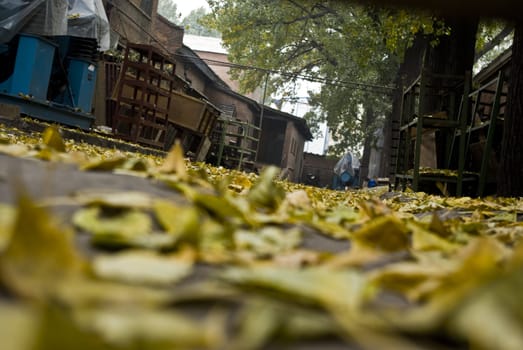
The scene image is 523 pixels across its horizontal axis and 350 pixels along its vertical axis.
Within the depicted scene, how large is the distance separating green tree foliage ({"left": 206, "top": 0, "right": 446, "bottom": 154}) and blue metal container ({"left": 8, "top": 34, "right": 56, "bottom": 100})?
41.7 feet

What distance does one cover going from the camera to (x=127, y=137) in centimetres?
1065

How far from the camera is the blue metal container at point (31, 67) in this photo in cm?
868

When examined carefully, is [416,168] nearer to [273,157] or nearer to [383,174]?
[383,174]

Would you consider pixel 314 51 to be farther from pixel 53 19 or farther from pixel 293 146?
pixel 53 19

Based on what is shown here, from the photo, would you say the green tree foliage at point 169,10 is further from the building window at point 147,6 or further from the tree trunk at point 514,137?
the tree trunk at point 514,137

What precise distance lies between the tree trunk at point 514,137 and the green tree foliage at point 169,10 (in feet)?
327

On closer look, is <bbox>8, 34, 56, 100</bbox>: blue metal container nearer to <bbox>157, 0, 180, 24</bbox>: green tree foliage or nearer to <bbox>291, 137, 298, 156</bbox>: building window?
<bbox>291, 137, 298, 156</bbox>: building window

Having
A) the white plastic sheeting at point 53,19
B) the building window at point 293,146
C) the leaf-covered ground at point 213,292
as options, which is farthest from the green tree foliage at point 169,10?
the leaf-covered ground at point 213,292

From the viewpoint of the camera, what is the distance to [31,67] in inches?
344

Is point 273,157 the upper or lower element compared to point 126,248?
upper

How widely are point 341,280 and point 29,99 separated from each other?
8.23 metres

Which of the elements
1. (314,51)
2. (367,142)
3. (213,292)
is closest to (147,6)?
(314,51)

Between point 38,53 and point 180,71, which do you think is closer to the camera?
point 38,53

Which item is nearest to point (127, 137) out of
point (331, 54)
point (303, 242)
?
point (303, 242)
